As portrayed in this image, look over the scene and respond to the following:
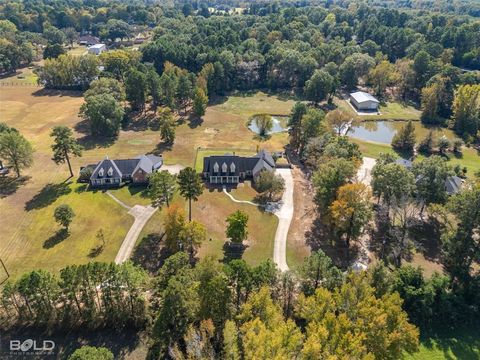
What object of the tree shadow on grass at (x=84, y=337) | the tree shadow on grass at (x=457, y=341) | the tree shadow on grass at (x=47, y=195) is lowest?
the tree shadow on grass at (x=457, y=341)

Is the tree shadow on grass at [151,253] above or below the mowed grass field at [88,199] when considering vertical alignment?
below

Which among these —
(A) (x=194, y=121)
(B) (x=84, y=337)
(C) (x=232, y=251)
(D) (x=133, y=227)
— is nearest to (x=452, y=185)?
(C) (x=232, y=251)

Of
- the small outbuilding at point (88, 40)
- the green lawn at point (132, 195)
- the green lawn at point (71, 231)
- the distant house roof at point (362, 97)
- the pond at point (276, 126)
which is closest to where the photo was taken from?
the green lawn at point (71, 231)

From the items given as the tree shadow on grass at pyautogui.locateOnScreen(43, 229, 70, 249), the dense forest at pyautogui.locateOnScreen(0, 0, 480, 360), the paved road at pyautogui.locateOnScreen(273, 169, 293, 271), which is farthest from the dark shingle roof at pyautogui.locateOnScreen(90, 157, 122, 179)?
the paved road at pyautogui.locateOnScreen(273, 169, 293, 271)

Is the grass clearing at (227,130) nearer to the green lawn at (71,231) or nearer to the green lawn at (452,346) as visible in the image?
the green lawn at (71,231)

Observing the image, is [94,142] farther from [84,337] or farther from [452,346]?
[452,346]

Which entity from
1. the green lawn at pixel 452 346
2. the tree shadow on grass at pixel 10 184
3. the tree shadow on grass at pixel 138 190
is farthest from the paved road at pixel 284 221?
the tree shadow on grass at pixel 10 184

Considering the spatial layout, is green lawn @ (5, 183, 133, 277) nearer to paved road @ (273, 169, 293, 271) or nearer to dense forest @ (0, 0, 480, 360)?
dense forest @ (0, 0, 480, 360)
